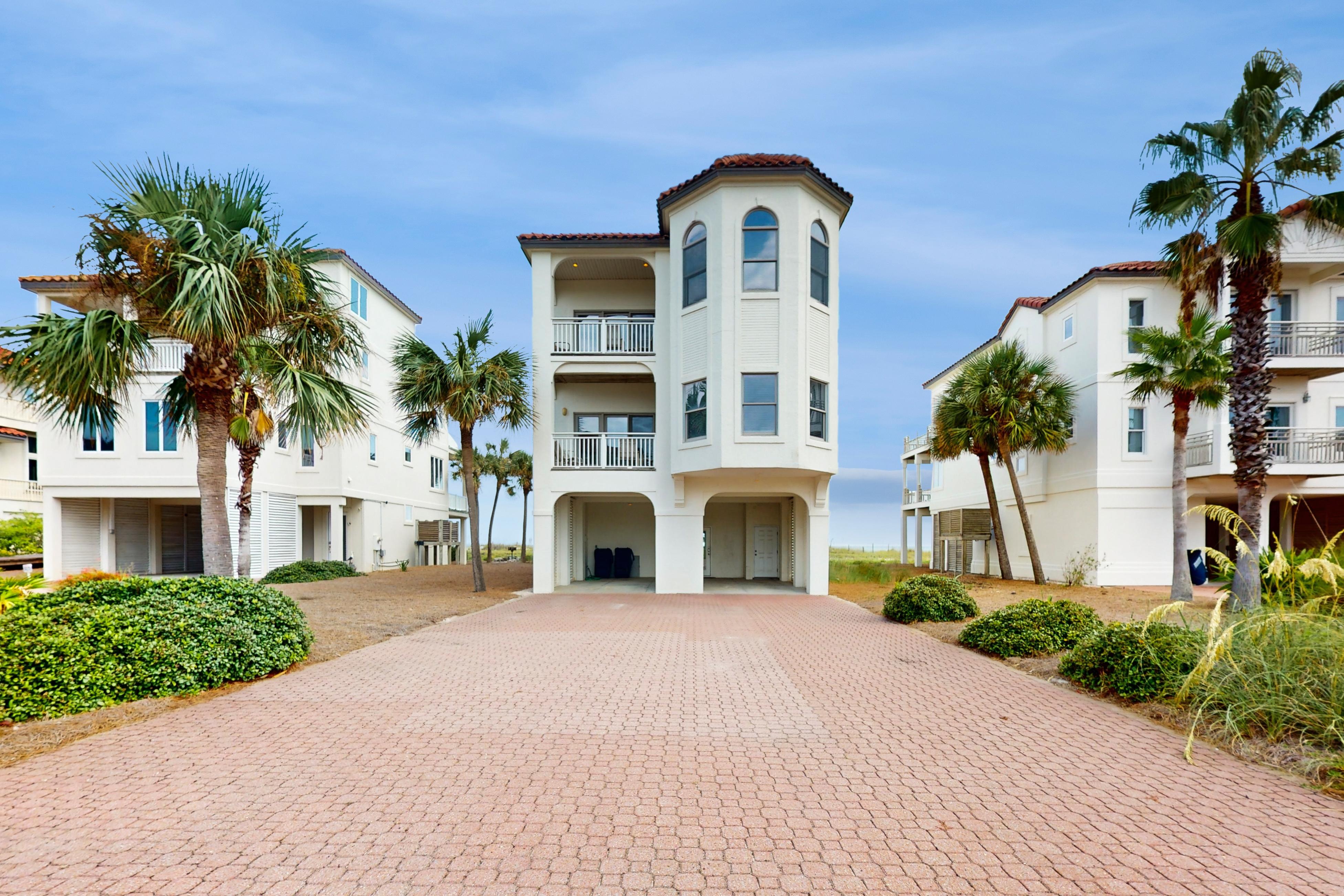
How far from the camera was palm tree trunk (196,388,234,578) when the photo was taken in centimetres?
1020

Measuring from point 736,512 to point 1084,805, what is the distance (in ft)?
63.7

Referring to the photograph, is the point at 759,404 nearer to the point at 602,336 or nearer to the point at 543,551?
the point at 602,336

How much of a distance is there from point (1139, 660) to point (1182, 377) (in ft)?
43.5

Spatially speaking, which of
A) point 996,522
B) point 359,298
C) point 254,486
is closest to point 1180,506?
point 996,522

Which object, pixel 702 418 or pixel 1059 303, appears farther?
pixel 1059 303

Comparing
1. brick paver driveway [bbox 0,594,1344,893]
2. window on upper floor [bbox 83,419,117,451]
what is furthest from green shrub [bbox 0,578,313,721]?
window on upper floor [bbox 83,419,117,451]

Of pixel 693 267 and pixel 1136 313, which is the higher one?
pixel 693 267

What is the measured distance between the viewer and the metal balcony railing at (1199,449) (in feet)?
71.2

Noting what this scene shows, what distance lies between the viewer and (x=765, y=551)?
78.6 ft

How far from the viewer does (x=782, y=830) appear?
14.3ft

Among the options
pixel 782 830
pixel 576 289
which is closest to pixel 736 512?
pixel 576 289

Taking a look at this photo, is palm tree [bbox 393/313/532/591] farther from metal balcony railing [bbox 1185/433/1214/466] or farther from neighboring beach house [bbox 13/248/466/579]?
metal balcony railing [bbox 1185/433/1214/466]

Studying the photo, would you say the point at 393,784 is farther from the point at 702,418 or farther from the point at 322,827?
the point at 702,418

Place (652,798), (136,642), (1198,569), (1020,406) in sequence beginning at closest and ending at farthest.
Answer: (652,798) → (136,642) → (1020,406) → (1198,569)
